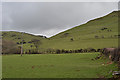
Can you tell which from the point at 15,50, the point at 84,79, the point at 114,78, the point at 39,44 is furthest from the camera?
the point at 39,44

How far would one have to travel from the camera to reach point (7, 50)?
9319 cm

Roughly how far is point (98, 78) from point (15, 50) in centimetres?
8295

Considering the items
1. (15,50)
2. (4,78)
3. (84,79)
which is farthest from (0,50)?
(84,79)

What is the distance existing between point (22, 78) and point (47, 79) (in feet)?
10.6

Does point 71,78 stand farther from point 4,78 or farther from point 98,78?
point 4,78

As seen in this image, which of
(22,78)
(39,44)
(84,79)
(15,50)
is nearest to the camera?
(84,79)

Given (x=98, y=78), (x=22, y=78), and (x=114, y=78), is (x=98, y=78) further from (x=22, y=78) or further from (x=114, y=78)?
(x=22, y=78)

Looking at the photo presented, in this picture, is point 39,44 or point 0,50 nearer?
point 0,50

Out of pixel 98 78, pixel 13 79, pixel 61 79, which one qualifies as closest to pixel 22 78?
pixel 13 79

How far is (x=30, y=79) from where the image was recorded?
16391mm

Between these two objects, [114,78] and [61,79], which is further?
[61,79]

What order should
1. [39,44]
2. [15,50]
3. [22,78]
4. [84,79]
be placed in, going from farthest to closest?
[39,44], [15,50], [22,78], [84,79]

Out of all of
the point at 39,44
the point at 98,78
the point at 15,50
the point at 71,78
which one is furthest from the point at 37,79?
the point at 39,44

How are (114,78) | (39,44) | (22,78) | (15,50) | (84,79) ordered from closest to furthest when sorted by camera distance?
(114,78)
(84,79)
(22,78)
(15,50)
(39,44)
